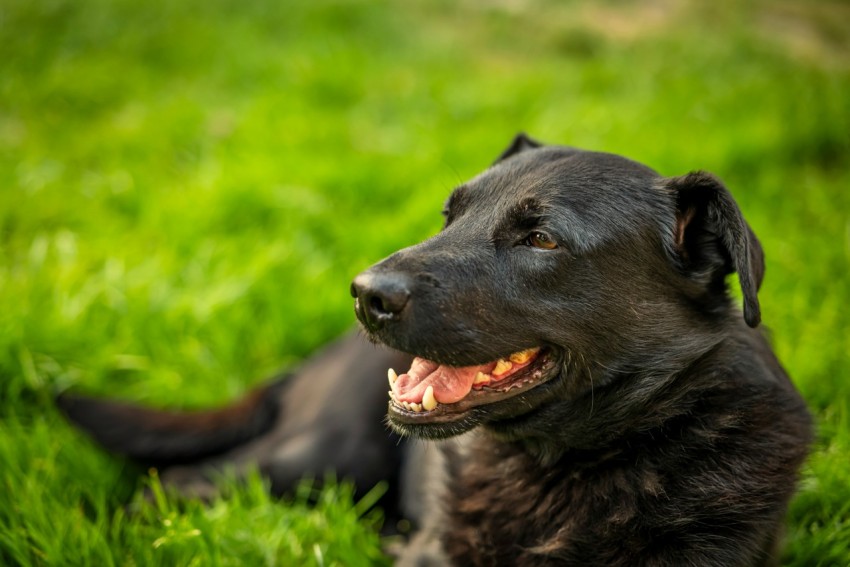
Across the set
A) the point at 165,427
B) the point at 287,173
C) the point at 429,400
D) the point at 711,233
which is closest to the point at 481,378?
the point at 429,400

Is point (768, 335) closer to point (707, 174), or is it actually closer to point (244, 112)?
point (707, 174)

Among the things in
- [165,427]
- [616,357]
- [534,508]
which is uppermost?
[616,357]

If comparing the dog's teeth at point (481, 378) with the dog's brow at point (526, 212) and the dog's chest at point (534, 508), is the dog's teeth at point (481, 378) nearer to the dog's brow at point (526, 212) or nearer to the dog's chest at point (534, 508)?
the dog's chest at point (534, 508)

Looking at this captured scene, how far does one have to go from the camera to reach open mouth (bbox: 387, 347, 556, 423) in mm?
2057

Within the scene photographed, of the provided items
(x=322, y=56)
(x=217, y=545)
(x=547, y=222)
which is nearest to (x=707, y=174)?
(x=547, y=222)

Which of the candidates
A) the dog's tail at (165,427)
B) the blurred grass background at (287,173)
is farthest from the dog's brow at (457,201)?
the dog's tail at (165,427)

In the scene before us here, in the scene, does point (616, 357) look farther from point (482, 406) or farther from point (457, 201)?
point (457, 201)

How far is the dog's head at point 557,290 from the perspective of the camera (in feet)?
6.52

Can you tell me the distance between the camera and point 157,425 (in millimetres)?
3061

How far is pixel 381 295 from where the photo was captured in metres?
1.92

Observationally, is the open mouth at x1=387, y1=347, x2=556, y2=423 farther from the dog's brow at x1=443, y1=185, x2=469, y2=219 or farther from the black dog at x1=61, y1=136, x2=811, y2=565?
the dog's brow at x1=443, y1=185, x2=469, y2=219

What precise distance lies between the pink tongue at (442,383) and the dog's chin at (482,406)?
3 centimetres

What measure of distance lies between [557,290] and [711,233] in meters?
0.50

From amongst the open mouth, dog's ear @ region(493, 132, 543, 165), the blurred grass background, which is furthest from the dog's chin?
dog's ear @ region(493, 132, 543, 165)
